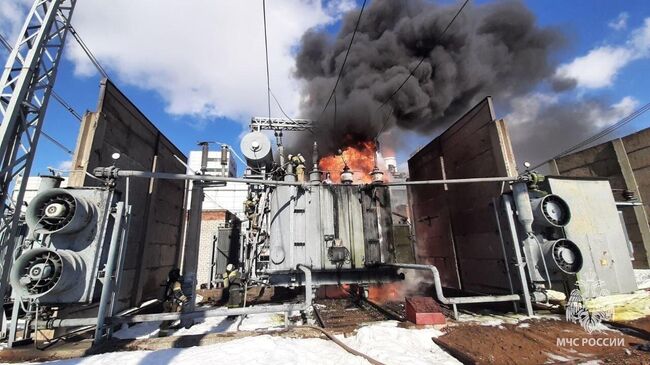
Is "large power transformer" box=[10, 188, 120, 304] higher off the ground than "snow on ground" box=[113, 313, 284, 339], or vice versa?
"large power transformer" box=[10, 188, 120, 304]

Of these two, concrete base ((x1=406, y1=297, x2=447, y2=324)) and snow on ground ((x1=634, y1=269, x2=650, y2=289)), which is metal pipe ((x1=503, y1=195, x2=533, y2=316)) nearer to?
concrete base ((x1=406, y1=297, x2=447, y2=324))

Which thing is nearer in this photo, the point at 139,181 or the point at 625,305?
the point at 625,305

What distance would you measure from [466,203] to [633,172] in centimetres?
1607

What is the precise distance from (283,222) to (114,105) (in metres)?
6.70

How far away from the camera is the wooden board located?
390 inches

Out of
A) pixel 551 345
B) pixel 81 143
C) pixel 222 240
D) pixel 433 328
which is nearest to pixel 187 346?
pixel 433 328

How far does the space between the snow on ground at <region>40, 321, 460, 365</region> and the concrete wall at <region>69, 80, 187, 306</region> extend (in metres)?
4.92

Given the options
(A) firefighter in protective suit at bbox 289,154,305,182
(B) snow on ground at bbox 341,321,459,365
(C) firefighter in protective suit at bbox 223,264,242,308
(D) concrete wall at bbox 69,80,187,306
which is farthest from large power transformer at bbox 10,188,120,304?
(A) firefighter in protective suit at bbox 289,154,305,182

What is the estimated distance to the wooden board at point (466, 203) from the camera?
32.5 feet

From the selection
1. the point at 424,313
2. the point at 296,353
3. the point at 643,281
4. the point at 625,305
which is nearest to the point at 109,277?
the point at 296,353

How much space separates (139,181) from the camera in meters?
10.4

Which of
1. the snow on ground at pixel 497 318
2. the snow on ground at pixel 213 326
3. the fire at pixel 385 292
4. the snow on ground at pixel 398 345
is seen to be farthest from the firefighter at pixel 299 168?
the snow on ground at pixel 497 318

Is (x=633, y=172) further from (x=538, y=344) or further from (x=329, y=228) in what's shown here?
(x=329, y=228)

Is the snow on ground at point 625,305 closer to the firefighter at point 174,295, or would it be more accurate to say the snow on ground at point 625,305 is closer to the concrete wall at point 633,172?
the firefighter at point 174,295
